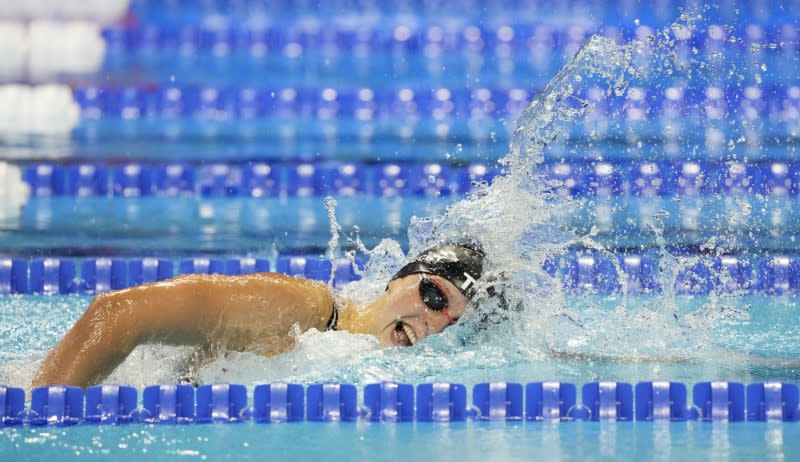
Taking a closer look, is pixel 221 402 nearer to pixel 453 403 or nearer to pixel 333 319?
pixel 333 319

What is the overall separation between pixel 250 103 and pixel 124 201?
1.20 metres

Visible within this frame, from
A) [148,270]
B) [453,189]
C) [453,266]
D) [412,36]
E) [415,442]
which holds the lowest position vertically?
[415,442]

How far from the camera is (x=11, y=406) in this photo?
117 inches

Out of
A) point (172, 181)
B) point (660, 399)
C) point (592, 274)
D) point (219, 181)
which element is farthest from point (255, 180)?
point (660, 399)

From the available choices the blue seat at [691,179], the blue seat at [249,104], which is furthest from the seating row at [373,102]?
the blue seat at [691,179]

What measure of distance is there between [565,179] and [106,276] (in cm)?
239

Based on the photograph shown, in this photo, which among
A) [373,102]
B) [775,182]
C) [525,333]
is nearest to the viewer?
[525,333]

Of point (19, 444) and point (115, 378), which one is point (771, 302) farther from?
point (19, 444)

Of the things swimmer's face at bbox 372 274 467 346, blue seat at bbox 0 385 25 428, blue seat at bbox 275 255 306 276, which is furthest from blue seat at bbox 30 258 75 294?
swimmer's face at bbox 372 274 467 346

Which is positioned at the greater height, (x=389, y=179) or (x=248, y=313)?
(x=389, y=179)

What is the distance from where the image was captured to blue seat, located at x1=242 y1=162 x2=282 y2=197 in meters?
5.98

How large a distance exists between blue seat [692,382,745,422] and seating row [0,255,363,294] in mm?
1959

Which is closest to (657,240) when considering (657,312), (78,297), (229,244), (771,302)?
(771,302)

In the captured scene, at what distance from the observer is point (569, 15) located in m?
7.54
